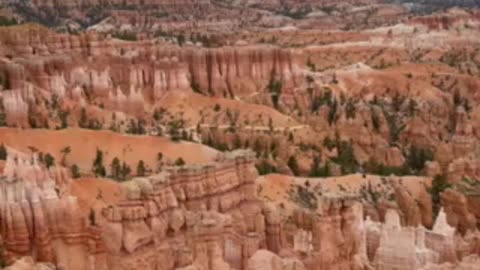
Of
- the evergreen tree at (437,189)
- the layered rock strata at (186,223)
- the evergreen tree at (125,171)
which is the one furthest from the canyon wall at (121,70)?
the evergreen tree at (437,189)

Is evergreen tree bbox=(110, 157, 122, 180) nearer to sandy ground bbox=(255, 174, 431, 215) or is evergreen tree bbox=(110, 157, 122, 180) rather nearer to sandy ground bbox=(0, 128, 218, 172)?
sandy ground bbox=(0, 128, 218, 172)

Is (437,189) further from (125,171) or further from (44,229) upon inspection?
(44,229)

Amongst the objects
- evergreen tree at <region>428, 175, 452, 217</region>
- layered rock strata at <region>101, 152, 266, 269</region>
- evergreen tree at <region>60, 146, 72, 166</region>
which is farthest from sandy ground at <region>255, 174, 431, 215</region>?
evergreen tree at <region>60, 146, 72, 166</region>

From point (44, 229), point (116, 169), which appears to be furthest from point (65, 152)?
point (44, 229)

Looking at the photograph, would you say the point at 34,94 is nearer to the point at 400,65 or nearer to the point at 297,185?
the point at 297,185

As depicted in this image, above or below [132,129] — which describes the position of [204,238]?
above

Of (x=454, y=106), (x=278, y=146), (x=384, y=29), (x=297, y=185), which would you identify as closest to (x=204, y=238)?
(x=297, y=185)
